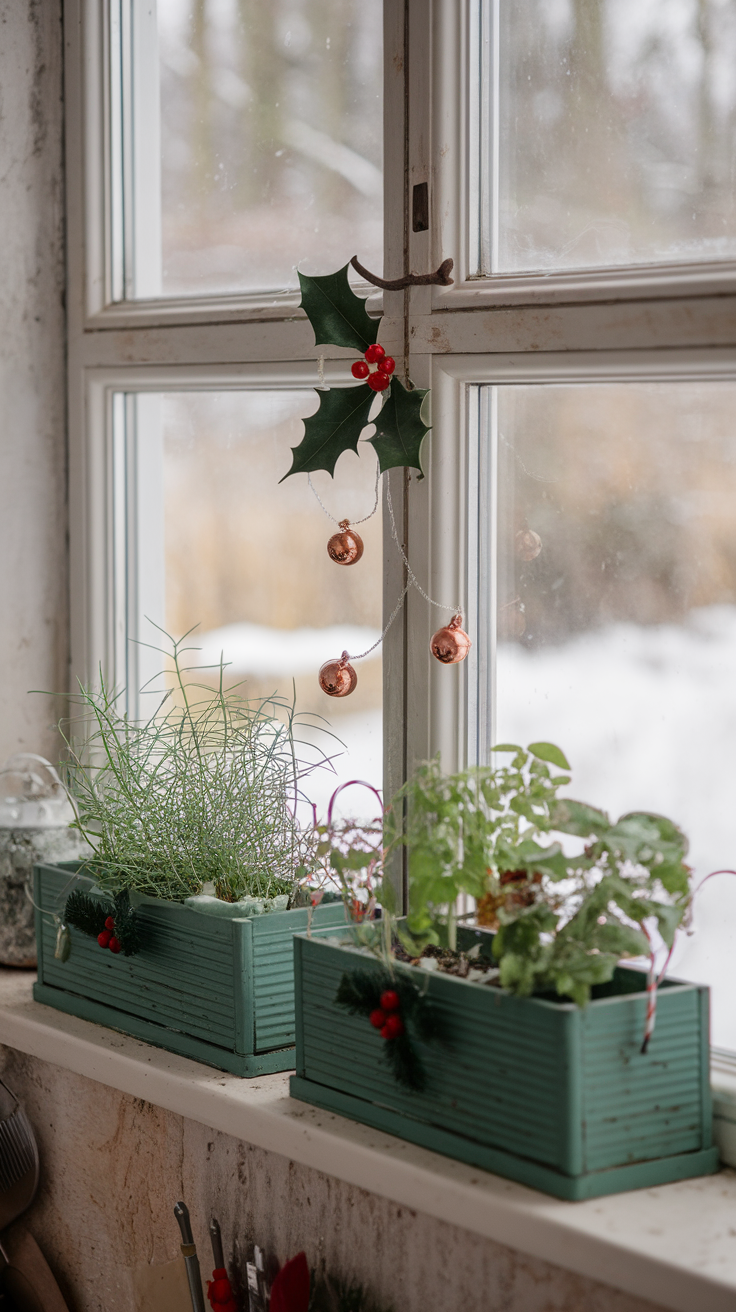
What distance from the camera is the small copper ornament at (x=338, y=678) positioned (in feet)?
4.19

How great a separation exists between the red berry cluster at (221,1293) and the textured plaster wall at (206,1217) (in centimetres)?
5

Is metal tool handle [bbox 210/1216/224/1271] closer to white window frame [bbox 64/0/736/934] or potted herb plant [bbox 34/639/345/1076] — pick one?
potted herb plant [bbox 34/639/345/1076]

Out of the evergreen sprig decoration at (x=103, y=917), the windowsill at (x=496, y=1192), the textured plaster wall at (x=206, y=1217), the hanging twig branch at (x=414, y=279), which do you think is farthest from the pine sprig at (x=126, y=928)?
the hanging twig branch at (x=414, y=279)

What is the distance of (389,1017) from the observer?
3.44 ft

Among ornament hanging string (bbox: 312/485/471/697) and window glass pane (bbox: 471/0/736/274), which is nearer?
window glass pane (bbox: 471/0/736/274)

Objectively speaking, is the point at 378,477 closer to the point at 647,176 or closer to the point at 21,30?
the point at 647,176

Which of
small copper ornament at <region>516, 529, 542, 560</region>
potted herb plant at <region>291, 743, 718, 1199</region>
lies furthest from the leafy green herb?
small copper ornament at <region>516, 529, 542, 560</region>

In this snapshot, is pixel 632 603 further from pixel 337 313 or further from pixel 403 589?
pixel 337 313

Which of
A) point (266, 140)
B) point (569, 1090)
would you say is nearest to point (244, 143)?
point (266, 140)

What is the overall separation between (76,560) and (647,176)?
91 centimetres

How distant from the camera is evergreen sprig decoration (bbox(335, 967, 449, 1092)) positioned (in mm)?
1026

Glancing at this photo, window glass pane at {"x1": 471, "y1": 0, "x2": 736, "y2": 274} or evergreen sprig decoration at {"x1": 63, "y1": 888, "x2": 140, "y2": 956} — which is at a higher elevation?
window glass pane at {"x1": 471, "y1": 0, "x2": 736, "y2": 274}

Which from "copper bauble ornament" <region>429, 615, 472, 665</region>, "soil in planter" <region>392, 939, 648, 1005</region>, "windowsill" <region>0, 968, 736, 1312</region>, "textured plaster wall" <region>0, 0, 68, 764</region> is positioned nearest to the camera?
"windowsill" <region>0, 968, 736, 1312</region>

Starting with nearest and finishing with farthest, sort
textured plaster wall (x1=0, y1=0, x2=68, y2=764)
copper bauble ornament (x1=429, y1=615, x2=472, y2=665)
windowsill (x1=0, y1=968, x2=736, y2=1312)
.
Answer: windowsill (x1=0, y1=968, x2=736, y2=1312)
copper bauble ornament (x1=429, y1=615, x2=472, y2=665)
textured plaster wall (x1=0, y1=0, x2=68, y2=764)
